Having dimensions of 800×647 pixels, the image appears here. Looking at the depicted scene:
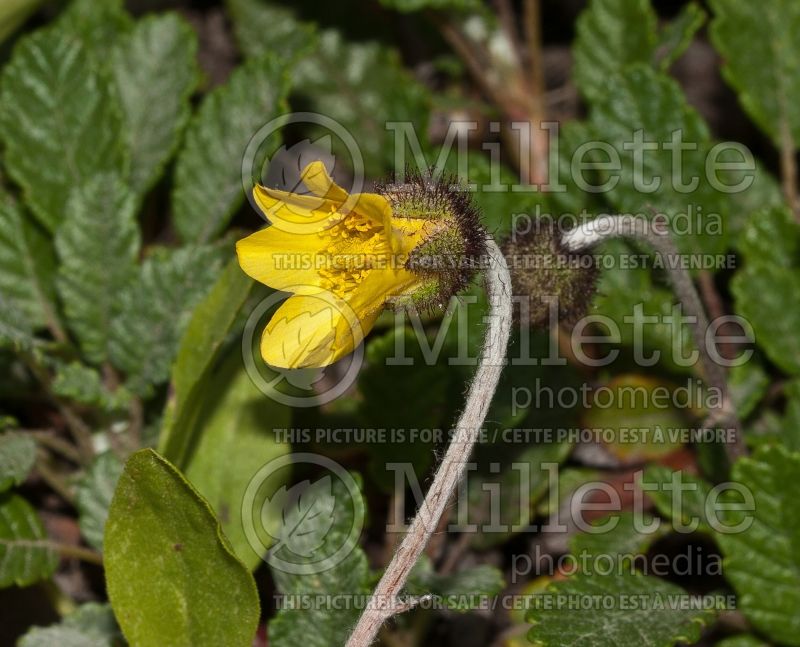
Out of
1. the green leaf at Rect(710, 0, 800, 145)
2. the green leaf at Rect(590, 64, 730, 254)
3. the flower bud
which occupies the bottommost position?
the flower bud

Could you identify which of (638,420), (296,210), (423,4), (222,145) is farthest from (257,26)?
(638,420)

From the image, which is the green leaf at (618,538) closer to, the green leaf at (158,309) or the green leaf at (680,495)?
the green leaf at (680,495)

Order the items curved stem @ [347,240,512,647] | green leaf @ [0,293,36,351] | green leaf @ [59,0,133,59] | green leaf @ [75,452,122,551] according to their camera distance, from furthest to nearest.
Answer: green leaf @ [59,0,133,59] < green leaf @ [75,452,122,551] < green leaf @ [0,293,36,351] < curved stem @ [347,240,512,647]

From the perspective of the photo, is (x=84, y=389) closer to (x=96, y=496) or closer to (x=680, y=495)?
(x=96, y=496)

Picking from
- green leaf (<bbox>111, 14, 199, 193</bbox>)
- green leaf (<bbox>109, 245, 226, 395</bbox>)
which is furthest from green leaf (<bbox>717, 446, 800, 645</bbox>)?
green leaf (<bbox>111, 14, 199, 193</bbox>)

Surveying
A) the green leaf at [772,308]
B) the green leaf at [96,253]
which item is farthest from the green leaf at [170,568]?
the green leaf at [772,308]

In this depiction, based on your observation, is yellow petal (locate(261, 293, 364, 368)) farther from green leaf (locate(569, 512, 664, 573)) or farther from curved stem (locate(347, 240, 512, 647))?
green leaf (locate(569, 512, 664, 573))

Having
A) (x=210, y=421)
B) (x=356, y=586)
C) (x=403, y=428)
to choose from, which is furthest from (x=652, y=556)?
(x=210, y=421)
